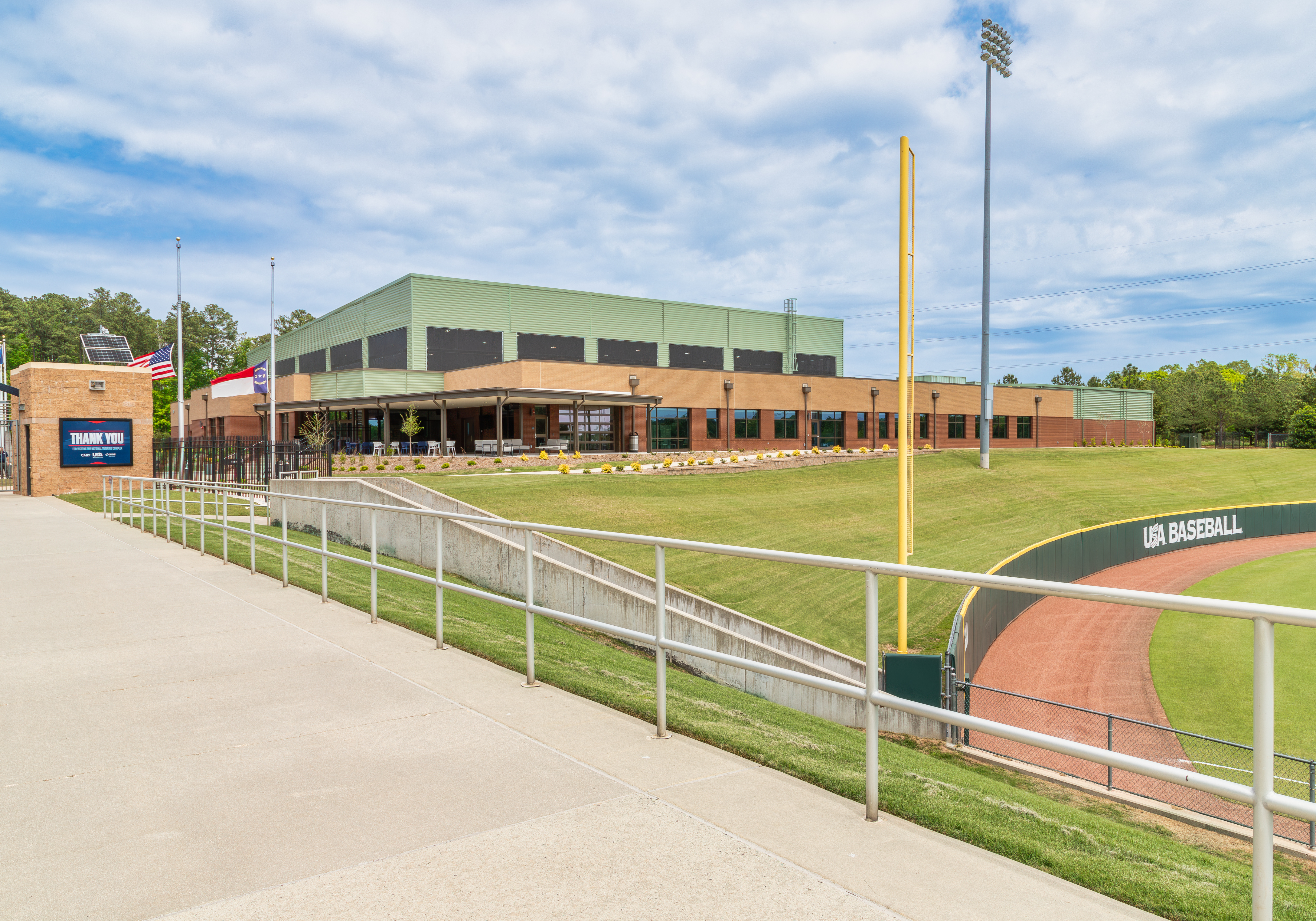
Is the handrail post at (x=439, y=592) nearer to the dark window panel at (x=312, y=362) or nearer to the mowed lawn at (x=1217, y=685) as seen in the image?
the mowed lawn at (x=1217, y=685)

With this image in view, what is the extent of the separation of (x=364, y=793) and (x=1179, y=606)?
385 centimetres

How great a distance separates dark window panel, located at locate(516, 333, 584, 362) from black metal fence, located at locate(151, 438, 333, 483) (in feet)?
82.5

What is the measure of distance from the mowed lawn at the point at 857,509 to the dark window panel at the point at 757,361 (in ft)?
82.4

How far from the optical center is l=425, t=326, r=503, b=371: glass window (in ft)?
186

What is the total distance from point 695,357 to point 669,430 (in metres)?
18.3

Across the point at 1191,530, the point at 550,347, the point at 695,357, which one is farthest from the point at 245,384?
the point at 1191,530

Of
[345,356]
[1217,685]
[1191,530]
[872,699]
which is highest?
[345,356]

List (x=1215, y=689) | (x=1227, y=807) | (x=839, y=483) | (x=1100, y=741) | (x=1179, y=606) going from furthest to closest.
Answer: (x=839, y=483) → (x=1215, y=689) → (x=1100, y=741) → (x=1227, y=807) → (x=1179, y=606)

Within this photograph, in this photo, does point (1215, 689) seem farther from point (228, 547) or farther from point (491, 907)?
point (228, 547)

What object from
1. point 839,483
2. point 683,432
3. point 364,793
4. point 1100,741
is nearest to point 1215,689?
point 1100,741

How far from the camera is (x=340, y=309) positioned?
216ft

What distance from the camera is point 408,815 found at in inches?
159

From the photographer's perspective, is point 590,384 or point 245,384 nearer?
point 245,384

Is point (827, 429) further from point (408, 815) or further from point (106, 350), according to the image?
point (408, 815)
